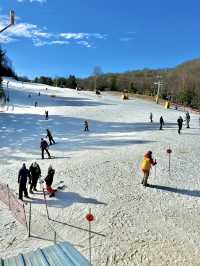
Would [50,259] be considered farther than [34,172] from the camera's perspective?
No

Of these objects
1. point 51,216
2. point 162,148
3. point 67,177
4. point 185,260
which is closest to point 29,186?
point 67,177

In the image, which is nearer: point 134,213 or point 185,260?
point 185,260

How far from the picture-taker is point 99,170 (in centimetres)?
2234

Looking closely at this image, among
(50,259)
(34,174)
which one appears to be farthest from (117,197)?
(50,259)

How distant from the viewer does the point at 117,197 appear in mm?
17719

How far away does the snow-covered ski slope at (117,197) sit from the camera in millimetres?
13117

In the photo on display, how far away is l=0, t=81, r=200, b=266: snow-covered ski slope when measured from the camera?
43.0 ft

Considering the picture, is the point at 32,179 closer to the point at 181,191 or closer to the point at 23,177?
the point at 23,177

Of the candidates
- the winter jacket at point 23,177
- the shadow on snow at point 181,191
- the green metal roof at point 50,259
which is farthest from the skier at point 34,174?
the green metal roof at point 50,259

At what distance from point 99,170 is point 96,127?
70.8 ft

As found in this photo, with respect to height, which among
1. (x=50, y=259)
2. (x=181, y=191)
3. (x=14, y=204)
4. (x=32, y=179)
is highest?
(x=50, y=259)

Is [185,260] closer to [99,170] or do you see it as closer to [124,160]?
[99,170]

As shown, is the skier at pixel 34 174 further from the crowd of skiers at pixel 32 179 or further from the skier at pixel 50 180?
the skier at pixel 50 180

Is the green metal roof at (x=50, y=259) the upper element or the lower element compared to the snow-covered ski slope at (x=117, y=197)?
upper
